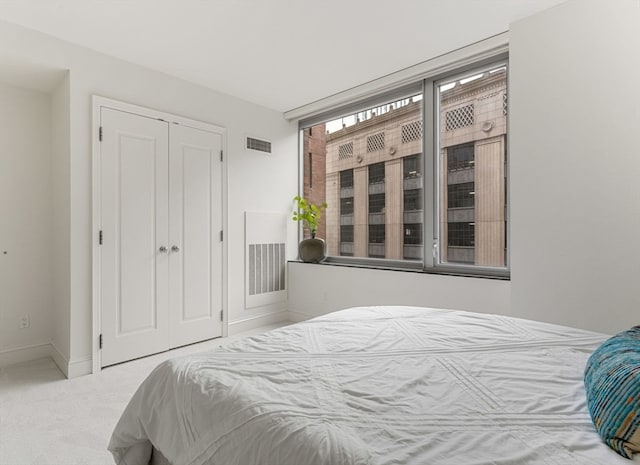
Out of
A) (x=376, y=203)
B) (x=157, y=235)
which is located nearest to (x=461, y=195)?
(x=376, y=203)

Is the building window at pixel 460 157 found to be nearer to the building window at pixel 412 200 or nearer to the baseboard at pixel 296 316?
the building window at pixel 412 200

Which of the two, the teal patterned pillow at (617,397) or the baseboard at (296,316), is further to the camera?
the baseboard at (296,316)

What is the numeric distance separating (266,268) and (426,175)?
6.68 feet

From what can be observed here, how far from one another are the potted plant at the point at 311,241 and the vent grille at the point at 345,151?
59 centimetres

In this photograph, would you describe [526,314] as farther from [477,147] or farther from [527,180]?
[477,147]

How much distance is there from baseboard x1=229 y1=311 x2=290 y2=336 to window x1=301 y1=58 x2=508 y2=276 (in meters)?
1.00

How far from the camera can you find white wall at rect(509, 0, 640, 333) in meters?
2.11

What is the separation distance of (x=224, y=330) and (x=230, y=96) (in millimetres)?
2445

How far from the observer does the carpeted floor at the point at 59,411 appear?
1787 millimetres

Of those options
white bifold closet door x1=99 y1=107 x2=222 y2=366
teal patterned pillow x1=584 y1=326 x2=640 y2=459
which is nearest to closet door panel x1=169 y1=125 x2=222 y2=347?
white bifold closet door x1=99 y1=107 x2=222 y2=366

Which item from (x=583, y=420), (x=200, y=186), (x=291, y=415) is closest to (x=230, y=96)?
(x=200, y=186)

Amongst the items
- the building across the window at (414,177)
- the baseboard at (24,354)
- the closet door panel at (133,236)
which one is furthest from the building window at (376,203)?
the baseboard at (24,354)

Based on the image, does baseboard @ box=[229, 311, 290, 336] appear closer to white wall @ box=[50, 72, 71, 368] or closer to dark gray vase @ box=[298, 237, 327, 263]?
dark gray vase @ box=[298, 237, 327, 263]

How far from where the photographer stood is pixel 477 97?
3053 mm
